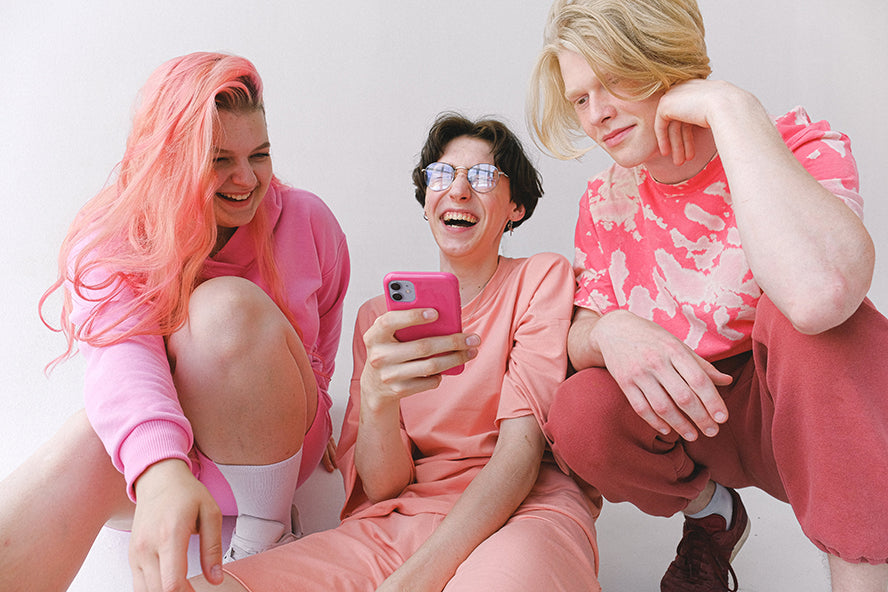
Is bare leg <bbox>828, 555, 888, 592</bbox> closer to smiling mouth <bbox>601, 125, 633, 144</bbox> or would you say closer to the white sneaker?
smiling mouth <bbox>601, 125, 633, 144</bbox>

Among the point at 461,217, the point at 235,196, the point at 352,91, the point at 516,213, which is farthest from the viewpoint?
the point at 352,91

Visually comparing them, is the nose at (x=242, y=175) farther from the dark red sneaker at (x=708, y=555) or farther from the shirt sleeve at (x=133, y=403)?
the dark red sneaker at (x=708, y=555)

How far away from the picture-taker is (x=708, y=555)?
1491 mm

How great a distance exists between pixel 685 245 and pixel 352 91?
5.07ft

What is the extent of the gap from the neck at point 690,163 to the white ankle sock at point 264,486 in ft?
2.74

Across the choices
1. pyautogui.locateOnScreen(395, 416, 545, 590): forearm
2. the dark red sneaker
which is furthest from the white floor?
pyautogui.locateOnScreen(395, 416, 545, 590): forearm

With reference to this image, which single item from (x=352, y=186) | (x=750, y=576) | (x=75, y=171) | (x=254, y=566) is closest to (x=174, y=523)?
(x=254, y=566)

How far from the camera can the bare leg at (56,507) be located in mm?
1147

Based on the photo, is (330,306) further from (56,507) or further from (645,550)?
(645,550)

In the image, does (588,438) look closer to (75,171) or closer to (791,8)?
(791,8)

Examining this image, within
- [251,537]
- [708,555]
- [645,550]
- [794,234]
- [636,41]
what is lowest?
[645,550]

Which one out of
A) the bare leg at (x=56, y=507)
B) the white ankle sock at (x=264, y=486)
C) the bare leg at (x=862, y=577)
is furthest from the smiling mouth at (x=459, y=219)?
the bare leg at (x=862, y=577)

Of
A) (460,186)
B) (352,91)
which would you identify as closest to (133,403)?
(460,186)

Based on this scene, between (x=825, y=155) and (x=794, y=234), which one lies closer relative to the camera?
(x=794, y=234)
